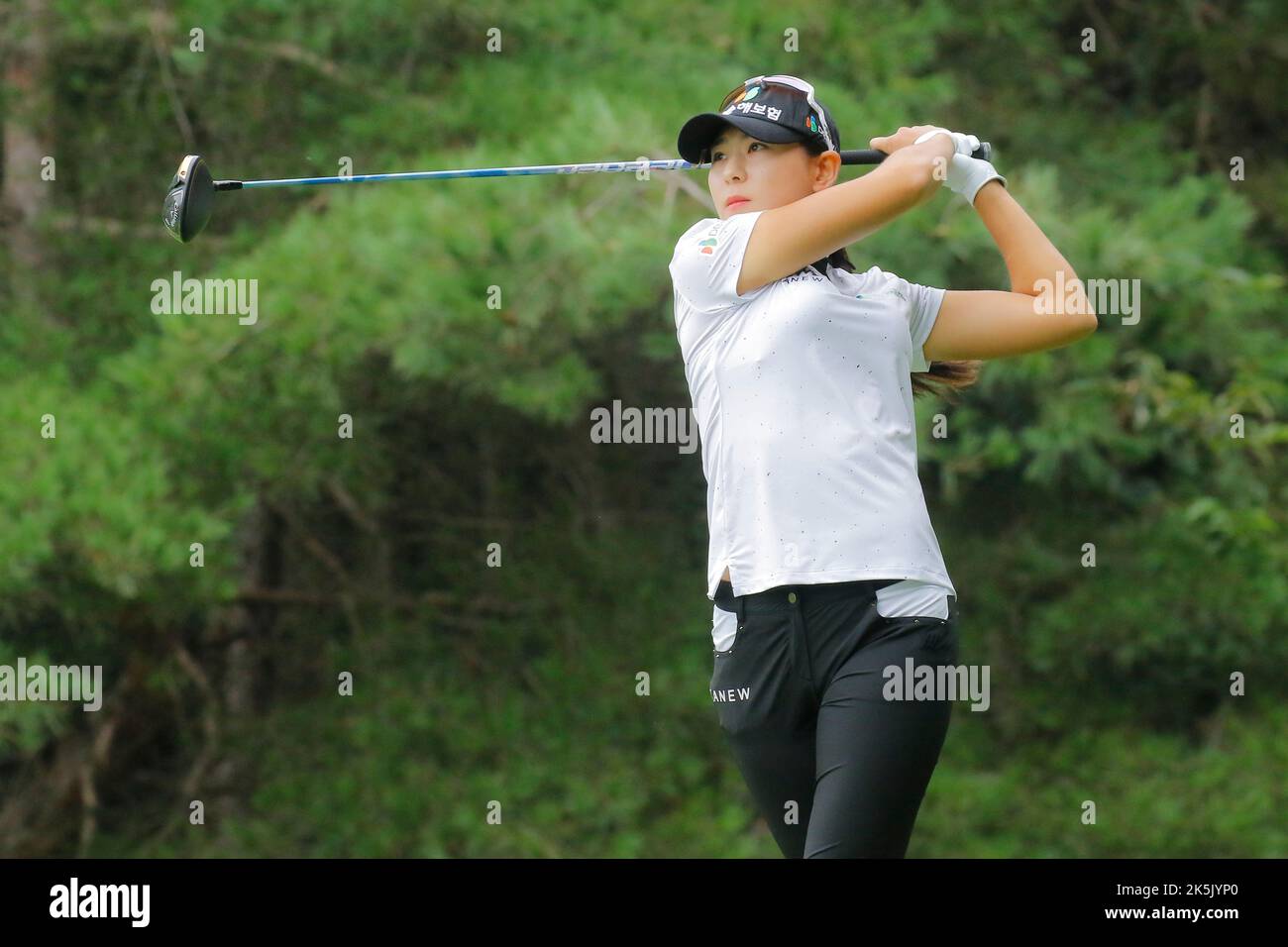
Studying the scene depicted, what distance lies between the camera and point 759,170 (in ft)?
6.99

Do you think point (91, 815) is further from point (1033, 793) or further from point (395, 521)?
point (1033, 793)

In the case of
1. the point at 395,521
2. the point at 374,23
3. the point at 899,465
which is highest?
the point at 374,23

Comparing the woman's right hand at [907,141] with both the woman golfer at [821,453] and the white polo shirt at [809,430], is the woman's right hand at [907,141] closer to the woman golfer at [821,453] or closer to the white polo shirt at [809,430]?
the woman golfer at [821,453]

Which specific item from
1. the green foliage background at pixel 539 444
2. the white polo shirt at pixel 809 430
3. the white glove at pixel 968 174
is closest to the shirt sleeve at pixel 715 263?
the white polo shirt at pixel 809 430

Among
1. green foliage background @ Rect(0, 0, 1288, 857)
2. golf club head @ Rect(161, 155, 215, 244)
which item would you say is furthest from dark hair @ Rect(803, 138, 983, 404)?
green foliage background @ Rect(0, 0, 1288, 857)

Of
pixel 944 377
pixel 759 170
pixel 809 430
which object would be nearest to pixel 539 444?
pixel 944 377

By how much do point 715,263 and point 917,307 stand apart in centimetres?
29

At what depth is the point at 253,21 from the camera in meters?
6.21

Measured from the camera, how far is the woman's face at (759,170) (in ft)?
6.98

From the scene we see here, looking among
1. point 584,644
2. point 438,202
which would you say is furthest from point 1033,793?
point 438,202

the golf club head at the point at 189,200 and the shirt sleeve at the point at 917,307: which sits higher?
the golf club head at the point at 189,200

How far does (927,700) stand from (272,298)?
12.3ft

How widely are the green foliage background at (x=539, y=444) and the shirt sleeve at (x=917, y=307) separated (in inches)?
110

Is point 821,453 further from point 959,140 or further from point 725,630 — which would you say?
point 959,140
